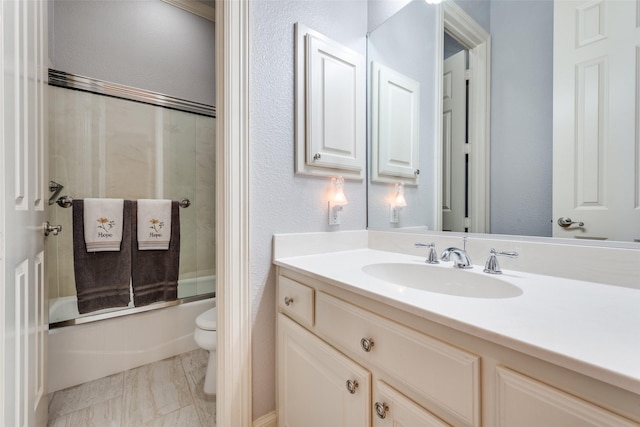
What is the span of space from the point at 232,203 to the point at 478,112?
3.40ft

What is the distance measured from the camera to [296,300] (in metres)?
0.98

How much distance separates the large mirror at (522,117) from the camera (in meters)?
0.76

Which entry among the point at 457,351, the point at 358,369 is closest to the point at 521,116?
the point at 457,351

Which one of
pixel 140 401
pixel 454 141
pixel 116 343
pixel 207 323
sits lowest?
pixel 140 401

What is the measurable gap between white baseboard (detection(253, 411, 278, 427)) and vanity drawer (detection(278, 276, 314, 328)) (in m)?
0.45

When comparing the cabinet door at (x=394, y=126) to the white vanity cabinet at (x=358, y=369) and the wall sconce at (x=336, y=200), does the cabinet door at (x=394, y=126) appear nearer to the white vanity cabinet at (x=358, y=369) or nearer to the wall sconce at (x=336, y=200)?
the wall sconce at (x=336, y=200)

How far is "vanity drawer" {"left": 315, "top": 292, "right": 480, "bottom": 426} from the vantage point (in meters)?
0.49

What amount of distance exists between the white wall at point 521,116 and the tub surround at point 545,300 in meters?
0.12

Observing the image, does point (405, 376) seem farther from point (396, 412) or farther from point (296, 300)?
point (296, 300)

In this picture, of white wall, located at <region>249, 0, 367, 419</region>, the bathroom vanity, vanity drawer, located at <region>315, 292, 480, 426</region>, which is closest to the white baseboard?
white wall, located at <region>249, 0, 367, 419</region>

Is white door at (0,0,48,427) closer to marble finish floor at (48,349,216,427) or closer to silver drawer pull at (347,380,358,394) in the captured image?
marble finish floor at (48,349,216,427)

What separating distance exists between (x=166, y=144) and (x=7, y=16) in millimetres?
1390

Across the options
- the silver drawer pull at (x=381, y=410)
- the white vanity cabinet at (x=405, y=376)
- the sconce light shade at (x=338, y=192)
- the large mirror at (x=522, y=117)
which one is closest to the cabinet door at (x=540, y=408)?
the white vanity cabinet at (x=405, y=376)

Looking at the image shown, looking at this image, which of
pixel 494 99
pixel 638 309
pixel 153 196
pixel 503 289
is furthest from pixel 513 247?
pixel 153 196
